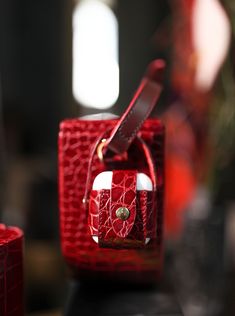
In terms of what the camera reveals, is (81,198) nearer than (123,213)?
No

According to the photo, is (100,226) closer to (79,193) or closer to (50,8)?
(79,193)

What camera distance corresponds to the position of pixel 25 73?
2396 millimetres

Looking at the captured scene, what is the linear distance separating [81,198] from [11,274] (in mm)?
129

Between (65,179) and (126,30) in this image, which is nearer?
(65,179)

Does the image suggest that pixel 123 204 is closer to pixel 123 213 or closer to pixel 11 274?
pixel 123 213

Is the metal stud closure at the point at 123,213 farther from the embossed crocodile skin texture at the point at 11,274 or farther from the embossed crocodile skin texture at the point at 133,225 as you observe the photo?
the embossed crocodile skin texture at the point at 11,274

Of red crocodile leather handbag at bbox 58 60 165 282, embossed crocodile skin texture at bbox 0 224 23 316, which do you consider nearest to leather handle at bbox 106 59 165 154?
red crocodile leather handbag at bbox 58 60 165 282

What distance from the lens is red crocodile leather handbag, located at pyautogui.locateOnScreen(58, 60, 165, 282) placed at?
461 mm

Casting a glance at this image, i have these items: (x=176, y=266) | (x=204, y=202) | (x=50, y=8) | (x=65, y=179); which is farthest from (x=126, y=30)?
(x=65, y=179)

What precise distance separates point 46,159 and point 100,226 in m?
1.98

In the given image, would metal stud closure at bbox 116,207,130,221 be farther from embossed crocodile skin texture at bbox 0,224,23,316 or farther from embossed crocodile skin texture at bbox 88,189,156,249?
embossed crocodile skin texture at bbox 0,224,23,316

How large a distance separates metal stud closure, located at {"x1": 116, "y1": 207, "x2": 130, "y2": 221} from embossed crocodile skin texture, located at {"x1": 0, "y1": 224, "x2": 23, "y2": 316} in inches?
4.5

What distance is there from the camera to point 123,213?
0.45 meters

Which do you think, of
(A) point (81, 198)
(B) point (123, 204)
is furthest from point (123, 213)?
(A) point (81, 198)
